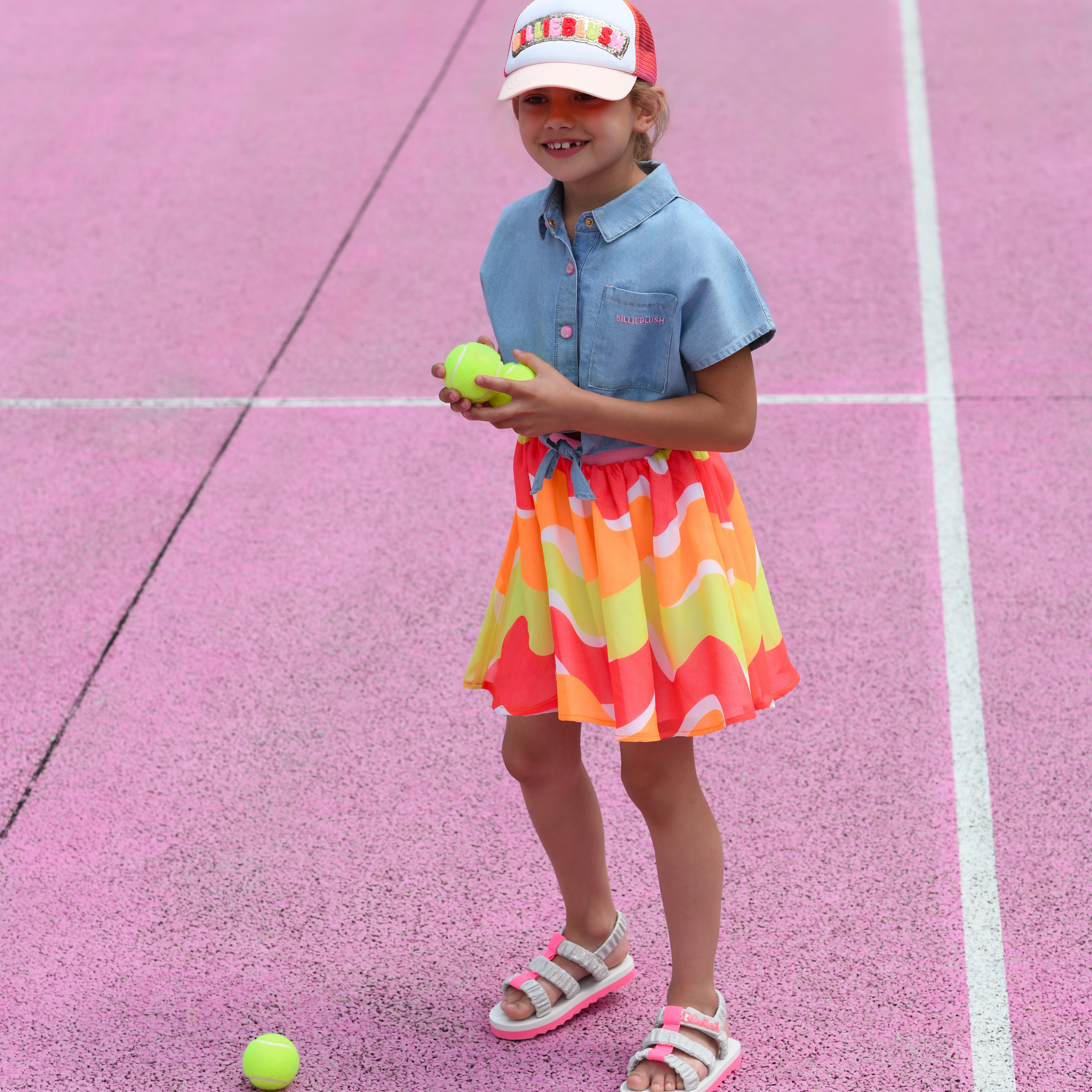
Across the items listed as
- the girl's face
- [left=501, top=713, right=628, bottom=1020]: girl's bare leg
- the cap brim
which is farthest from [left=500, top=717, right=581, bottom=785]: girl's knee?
the cap brim

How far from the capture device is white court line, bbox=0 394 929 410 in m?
5.93

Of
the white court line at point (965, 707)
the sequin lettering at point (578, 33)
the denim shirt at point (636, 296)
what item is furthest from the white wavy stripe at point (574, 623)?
the white court line at point (965, 707)

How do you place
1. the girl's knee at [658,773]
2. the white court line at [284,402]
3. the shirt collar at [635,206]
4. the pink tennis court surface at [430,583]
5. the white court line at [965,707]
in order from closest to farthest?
the shirt collar at [635,206], the girl's knee at [658,773], the white court line at [965,707], the pink tennis court surface at [430,583], the white court line at [284,402]

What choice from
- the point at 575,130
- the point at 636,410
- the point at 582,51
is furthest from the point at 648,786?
the point at 582,51

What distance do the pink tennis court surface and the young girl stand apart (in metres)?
0.31

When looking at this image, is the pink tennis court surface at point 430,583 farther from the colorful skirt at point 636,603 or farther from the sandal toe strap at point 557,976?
the colorful skirt at point 636,603

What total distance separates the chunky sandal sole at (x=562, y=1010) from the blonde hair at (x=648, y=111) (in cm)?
182

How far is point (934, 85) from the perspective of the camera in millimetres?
8750

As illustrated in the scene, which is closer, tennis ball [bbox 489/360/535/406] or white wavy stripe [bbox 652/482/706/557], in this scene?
tennis ball [bbox 489/360/535/406]

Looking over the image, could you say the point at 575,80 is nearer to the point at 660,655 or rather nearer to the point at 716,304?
the point at 716,304

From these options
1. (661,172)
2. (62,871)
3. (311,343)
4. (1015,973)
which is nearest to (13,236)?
(311,343)

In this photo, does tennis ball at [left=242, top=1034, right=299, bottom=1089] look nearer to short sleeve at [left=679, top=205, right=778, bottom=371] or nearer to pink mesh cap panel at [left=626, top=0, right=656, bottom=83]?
short sleeve at [left=679, top=205, right=778, bottom=371]

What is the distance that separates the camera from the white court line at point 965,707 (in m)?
3.18

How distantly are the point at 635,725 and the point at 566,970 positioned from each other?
2.69 feet
